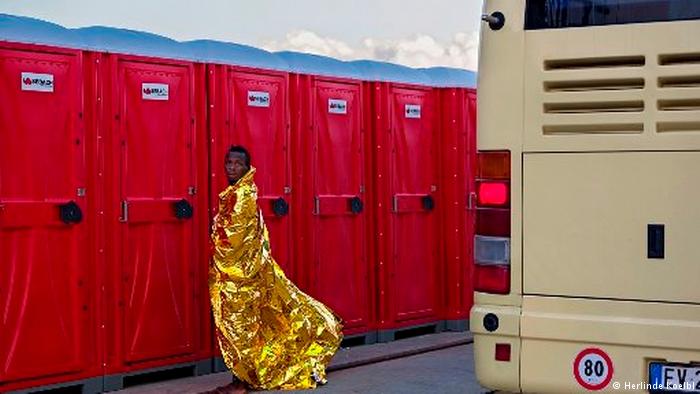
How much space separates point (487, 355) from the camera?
5047mm

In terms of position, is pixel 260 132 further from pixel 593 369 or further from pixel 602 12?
pixel 593 369

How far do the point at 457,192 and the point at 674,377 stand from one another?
5.57 meters

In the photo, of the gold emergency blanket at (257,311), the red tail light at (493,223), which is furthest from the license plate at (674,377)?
the gold emergency blanket at (257,311)

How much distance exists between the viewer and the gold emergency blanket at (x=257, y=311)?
7.29 meters

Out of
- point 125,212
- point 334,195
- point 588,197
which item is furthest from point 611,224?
point 334,195

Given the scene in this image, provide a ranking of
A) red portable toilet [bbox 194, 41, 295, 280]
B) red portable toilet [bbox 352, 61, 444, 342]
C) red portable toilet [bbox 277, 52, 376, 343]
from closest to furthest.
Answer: red portable toilet [bbox 194, 41, 295, 280] → red portable toilet [bbox 277, 52, 376, 343] → red portable toilet [bbox 352, 61, 444, 342]

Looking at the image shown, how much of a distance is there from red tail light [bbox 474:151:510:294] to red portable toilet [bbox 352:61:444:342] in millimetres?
4441

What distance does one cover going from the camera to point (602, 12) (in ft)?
15.9

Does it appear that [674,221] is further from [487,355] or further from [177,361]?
[177,361]

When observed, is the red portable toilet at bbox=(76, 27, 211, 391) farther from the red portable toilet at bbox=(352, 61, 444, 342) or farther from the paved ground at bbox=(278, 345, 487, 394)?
the red portable toilet at bbox=(352, 61, 444, 342)

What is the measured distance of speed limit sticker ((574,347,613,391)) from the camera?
480 centimetres

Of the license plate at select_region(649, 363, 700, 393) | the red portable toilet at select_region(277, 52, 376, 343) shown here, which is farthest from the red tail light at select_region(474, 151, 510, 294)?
the red portable toilet at select_region(277, 52, 376, 343)

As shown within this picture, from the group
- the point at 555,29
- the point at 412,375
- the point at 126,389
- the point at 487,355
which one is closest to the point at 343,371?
the point at 412,375

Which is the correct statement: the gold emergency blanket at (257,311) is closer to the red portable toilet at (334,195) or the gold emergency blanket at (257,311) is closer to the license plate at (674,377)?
the red portable toilet at (334,195)
